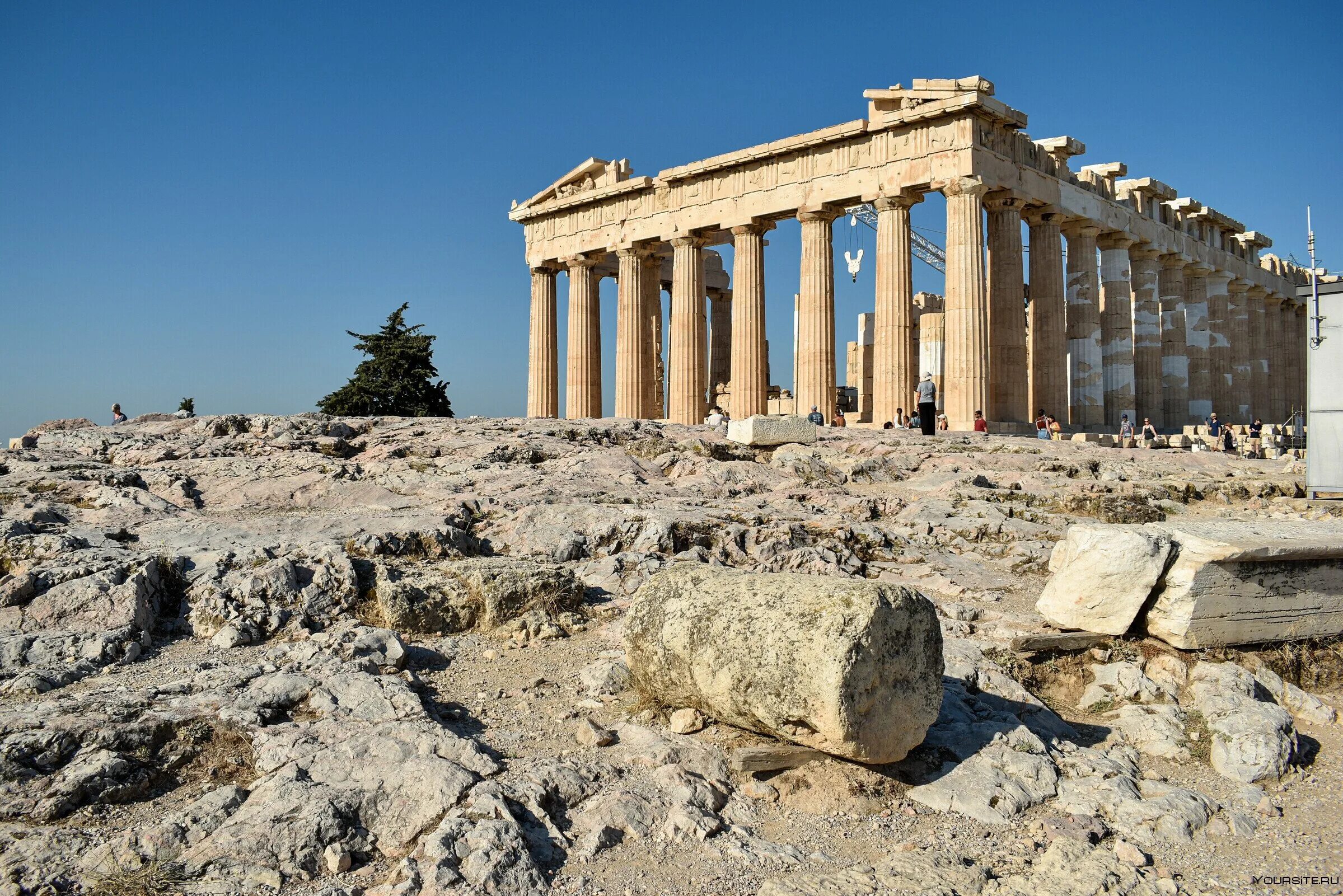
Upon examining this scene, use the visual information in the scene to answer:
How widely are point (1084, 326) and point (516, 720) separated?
2803cm

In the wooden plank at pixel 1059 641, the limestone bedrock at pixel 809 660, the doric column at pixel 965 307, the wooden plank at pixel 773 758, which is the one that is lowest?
the wooden plank at pixel 773 758

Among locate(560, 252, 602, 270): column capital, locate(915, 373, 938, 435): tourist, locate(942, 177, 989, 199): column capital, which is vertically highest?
locate(560, 252, 602, 270): column capital

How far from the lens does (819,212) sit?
27.5 m

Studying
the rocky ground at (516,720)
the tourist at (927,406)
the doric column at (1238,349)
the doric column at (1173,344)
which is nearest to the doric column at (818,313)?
the tourist at (927,406)

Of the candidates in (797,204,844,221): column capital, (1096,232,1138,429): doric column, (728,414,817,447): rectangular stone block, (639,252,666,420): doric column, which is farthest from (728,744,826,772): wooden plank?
(1096,232,1138,429): doric column

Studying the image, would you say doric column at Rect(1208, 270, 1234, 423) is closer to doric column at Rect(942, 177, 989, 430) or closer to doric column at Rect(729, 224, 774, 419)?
doric column at Rect(942, 177, 989, 430)

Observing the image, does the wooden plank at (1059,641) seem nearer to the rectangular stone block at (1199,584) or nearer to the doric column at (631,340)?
the rectangular stone block at (1199,584)

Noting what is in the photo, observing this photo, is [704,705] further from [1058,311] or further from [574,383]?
[574,383]

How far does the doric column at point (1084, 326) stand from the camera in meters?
30.0

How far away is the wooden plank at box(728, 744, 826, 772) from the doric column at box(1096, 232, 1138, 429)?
92.2ft

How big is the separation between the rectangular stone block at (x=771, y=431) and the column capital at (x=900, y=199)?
31.6 feet

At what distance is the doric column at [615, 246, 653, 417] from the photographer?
3281cm

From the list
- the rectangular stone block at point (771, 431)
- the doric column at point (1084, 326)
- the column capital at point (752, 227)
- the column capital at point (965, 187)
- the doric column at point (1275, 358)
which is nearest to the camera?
the rectangular stone block at point (771, 431)

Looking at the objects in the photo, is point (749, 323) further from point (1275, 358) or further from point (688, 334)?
point (1275, 358)
